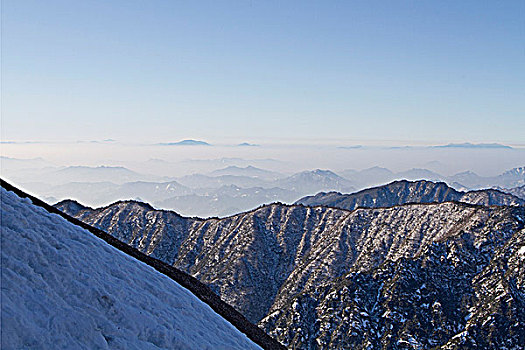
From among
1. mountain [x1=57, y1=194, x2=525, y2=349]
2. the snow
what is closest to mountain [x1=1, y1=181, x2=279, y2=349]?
the snow

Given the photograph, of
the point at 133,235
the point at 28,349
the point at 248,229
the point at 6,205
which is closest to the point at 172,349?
the point at 28,349

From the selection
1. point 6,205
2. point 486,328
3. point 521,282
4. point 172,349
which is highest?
point 6,205

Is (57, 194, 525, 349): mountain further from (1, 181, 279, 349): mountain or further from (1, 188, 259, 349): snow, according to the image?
(1, 181, 279, 349): mountain

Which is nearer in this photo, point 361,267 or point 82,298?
point 82,298

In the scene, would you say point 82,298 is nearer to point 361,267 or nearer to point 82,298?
point 82,298

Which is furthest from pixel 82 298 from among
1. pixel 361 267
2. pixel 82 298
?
pixel 361 267

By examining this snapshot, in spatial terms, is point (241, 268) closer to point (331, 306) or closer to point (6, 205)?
A: point (331, 306)

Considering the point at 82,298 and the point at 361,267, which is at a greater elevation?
the point at 82,298
